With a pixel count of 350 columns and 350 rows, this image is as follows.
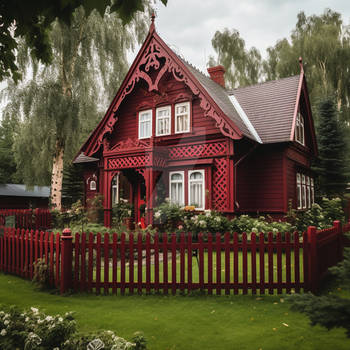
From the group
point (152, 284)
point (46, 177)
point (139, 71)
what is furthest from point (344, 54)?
point (152, 284)

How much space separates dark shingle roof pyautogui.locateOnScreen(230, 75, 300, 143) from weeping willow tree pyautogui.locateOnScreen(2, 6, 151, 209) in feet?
28.5

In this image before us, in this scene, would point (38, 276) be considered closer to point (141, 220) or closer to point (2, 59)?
point (2, 59)

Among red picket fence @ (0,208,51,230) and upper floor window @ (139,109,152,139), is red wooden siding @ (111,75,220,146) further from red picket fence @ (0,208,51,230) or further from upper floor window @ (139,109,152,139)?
red picket fence @ (0,208,51,230)

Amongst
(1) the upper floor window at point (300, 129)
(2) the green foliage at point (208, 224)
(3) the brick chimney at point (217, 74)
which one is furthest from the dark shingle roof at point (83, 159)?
(1) the upper floor window at point (300, 129)

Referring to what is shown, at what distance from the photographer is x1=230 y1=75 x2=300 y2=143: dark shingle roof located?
13879mm

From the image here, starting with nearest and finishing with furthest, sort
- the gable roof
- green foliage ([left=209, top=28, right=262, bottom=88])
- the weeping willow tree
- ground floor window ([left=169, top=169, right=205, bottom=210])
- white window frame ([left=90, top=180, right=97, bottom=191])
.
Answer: the gable roof → ground floor window ([left=169, top=169, right=205, bottom=210]) → the weeping willow tree → white window frame ([left=90, top=180, right=97, bottom=191]) → green foliage ([left=209, top=28, right=262, bottom=88])

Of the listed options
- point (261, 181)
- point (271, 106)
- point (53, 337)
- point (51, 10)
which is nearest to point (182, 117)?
point (271, 106)

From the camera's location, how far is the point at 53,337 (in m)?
2.83

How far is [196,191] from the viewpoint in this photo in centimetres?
1375

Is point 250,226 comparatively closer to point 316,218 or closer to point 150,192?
point 316,218

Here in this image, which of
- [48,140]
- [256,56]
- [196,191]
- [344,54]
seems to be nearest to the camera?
[196,191]

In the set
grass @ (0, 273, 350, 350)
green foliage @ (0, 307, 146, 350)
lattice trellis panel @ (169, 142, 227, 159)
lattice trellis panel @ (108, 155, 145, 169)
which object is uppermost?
lattice trellis panel @ (169, 142, 227, 159)

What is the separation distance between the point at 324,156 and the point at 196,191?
1069 cm

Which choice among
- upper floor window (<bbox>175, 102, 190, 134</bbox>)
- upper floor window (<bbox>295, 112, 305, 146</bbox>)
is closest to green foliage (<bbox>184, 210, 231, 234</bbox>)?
upper floor window (<bbox>175, 102, 190, 134</bbox>)
